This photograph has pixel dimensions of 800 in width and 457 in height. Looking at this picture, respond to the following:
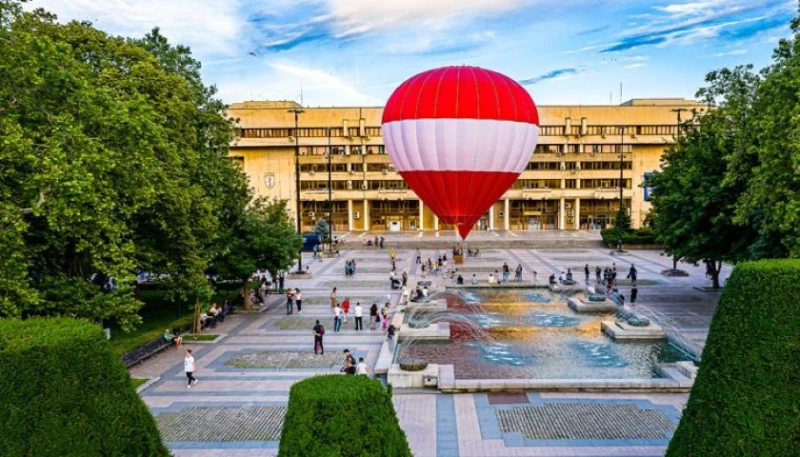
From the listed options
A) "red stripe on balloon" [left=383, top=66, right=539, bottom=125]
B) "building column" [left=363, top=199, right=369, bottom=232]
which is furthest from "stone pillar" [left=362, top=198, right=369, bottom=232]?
"red stripe on balloon" [left=383, top=66, right=539, bottom=125]

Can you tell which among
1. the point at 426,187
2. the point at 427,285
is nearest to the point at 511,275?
the point at 427,285

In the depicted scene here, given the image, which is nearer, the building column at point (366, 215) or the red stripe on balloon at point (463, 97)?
the red stripe on balloon at point (463, 97)

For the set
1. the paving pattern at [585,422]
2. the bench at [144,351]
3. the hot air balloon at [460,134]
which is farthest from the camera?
the hot air balloon at [460,134]

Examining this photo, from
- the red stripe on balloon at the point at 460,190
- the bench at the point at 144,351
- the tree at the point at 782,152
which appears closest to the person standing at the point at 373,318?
the red stripe on balloon at the point at 460,190

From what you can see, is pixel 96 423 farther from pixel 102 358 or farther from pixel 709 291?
pixel 709 291

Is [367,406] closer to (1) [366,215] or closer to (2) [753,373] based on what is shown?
(2) [753,373]

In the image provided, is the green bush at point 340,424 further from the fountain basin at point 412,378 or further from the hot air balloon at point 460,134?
the hot air balloon at point 460,134

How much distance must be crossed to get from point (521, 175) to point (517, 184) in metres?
1.66

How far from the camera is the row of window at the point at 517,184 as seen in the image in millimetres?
76562

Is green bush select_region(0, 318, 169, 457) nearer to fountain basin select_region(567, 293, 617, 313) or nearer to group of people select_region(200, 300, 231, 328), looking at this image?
group of people select_region(200, 300, 231, 328)

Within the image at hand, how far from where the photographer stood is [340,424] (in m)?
6.26

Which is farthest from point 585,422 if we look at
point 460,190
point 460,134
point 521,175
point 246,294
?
point 521,175

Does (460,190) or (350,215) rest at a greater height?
(460,190)

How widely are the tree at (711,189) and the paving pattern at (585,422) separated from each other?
503 inches
